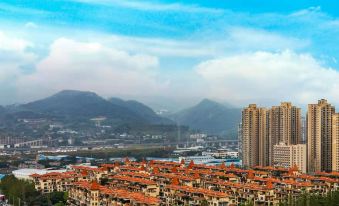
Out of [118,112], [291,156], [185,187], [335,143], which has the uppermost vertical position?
[118,112]

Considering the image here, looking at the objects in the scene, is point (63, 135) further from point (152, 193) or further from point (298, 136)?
point (152, 193)

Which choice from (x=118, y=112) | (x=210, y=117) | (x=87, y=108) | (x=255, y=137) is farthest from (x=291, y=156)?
(x=87, y=108)

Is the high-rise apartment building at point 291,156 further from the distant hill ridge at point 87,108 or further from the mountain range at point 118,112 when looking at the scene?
the distant hill ridge at point 87,108

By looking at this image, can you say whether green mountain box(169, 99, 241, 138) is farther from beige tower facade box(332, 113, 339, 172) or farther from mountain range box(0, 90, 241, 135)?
beige tower facade box(332, 113, 339, 172)

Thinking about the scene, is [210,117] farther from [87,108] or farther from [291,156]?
[291,156]

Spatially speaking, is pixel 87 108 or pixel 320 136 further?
pixel 87 108

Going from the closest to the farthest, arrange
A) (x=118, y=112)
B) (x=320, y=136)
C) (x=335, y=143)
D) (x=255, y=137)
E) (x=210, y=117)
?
1. (x=335, y=143)
2. (x=320, y=136)
3. (x=255, y=137)
4. (x=118, y=112)
5. (x=210, y=117)

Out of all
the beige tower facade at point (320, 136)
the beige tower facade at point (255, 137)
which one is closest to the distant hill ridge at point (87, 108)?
the beige tower facade at point (255, 137)
